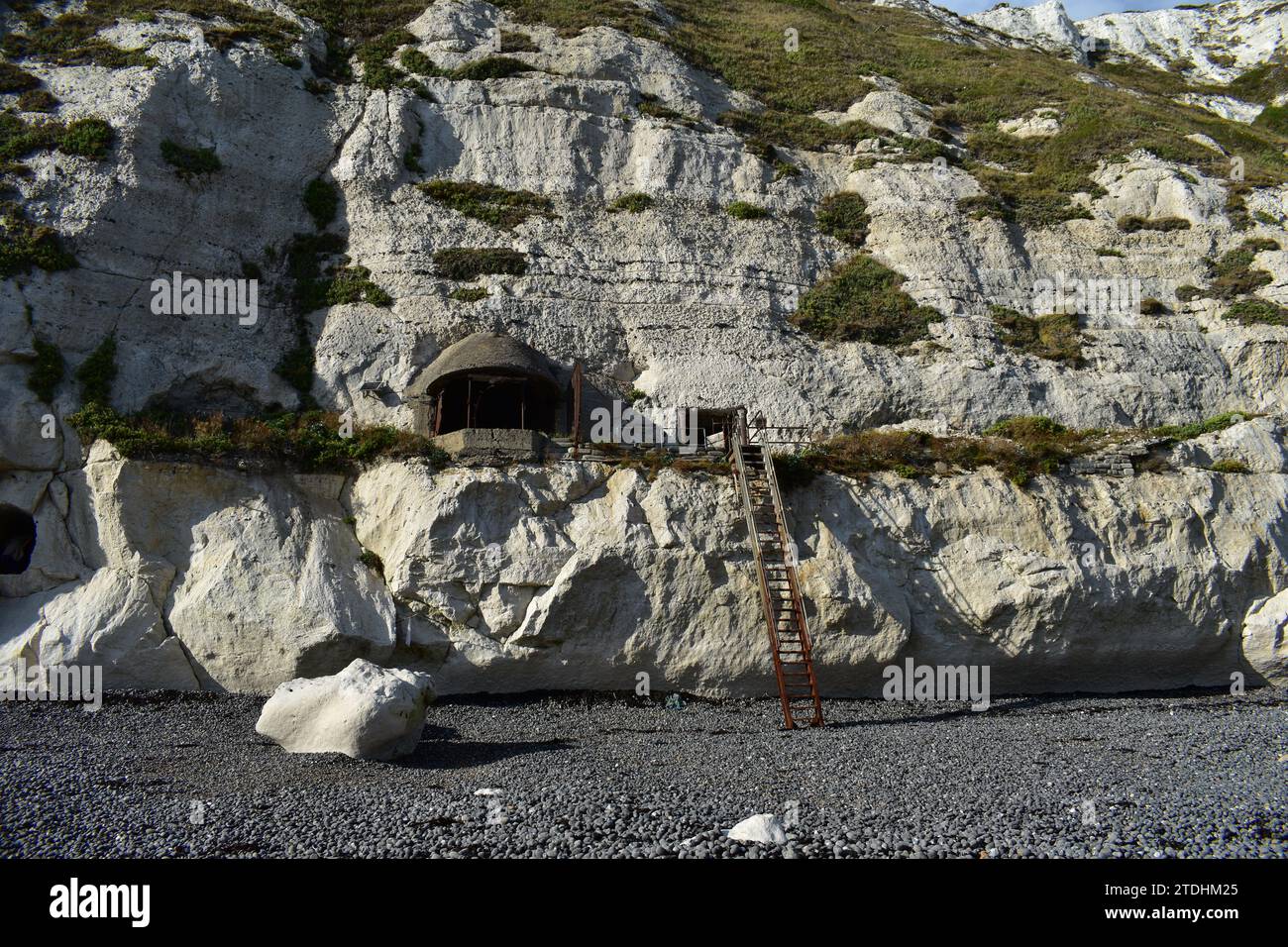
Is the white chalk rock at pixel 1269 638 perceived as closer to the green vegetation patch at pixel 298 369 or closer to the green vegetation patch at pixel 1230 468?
the green vegetation patch at pixel 1230 468

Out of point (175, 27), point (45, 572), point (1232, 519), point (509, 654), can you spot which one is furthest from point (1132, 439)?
point (175, 27)

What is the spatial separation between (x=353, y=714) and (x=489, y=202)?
816 inches

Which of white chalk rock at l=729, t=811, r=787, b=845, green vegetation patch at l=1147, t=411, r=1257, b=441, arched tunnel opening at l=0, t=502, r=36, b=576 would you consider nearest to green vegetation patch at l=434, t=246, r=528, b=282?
arched tunnel opening at l=0, t=502, r=36, b=576

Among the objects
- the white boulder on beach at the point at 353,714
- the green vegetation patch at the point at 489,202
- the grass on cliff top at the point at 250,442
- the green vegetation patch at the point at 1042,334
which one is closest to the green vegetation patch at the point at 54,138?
the green vegetation patch at the point at 489,202

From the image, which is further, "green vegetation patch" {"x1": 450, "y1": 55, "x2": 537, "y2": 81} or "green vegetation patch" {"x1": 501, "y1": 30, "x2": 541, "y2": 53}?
"green vegetation patch" {"x1": 501, "y1": 30, "x2": 541, "y2": 53}

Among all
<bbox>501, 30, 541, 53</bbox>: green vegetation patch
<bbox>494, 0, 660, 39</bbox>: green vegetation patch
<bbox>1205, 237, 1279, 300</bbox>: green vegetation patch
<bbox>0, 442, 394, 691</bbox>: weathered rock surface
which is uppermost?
<bbox>494, 0, 660, 39</bbox>: green vegetation patch

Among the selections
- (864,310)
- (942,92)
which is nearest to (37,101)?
(864,310)

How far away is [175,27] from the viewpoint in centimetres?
2988

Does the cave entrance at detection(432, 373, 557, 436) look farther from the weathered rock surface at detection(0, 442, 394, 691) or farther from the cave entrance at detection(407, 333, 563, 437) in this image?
the weathered rock surface at detection(0, 442, 394, 691)

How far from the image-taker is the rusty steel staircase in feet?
56.2

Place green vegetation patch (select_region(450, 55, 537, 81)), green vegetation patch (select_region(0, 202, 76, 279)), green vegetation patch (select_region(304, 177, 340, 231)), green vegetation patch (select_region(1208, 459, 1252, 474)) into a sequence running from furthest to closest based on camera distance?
green vegetation patch (select_region(450, 55, 537, 81)), green vegetation patch (select_region(304, 177, 340, 231)), green vegetation patch (select_region(1208, 459, 1252, 474)), green vegetation patch (select_region(0, 202, 76, 279))

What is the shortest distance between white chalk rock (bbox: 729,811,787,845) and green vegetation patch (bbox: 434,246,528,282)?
20750 mm

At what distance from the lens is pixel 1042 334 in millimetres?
27531

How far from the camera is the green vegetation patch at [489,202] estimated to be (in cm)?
2816
